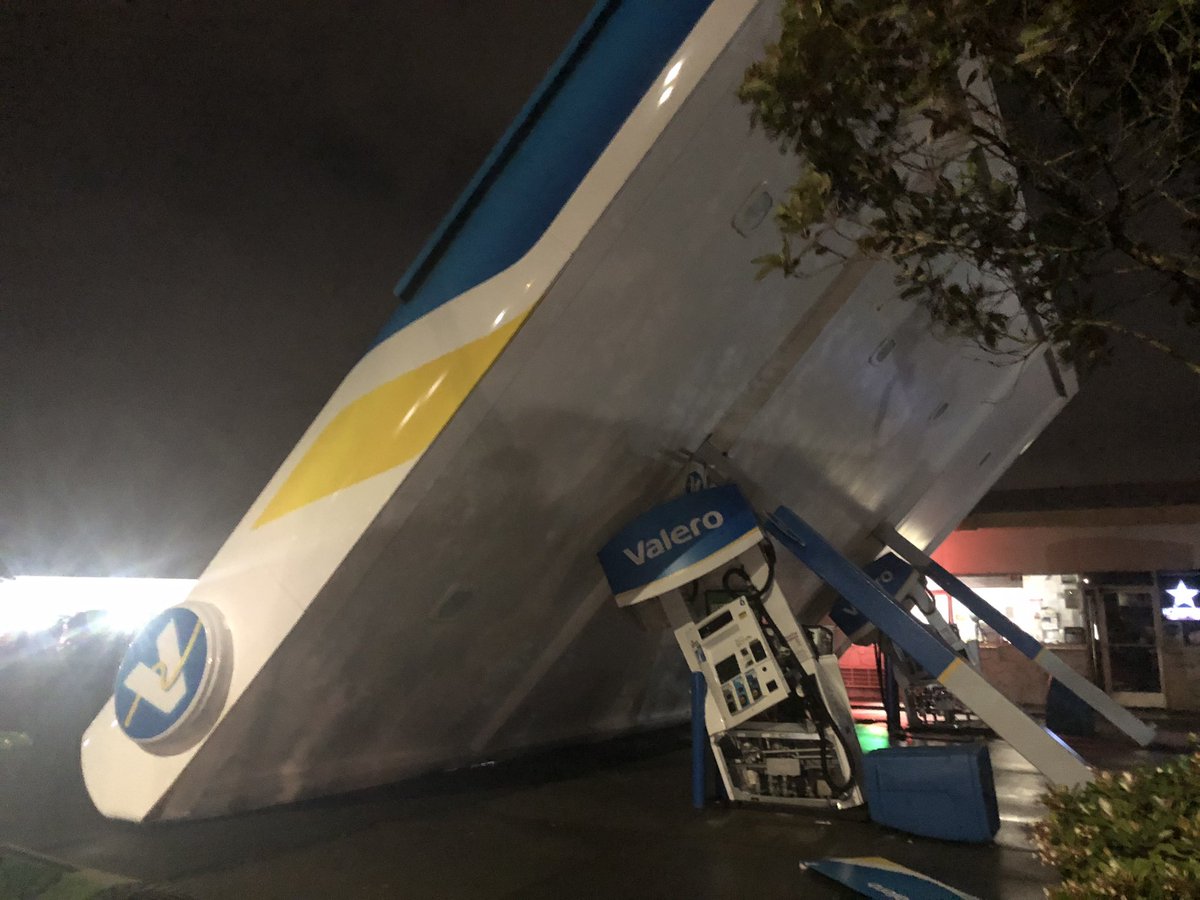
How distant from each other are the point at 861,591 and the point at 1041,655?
12.0 feet

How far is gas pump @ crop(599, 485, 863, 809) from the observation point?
4.27 m

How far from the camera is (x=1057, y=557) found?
424 inches

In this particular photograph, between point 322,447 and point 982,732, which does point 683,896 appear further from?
point 982,732

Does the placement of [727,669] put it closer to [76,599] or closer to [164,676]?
[164,676]

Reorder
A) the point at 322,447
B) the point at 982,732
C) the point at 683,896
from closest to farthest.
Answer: the point at 683,896, the point at 322,447, the point at 982,732

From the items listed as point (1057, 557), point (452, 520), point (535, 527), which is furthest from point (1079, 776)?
point (1057, 557)

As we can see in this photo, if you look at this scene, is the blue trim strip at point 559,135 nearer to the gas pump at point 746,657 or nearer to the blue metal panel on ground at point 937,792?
the gas pump at point 746,657

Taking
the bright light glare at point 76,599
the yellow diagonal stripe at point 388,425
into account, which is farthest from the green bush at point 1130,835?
the bright light glare at point 76,599

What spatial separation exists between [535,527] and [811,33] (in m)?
3.01

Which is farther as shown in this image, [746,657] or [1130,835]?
[746,657]

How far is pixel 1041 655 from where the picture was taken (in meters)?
6.87

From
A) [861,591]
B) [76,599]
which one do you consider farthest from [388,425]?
[76,599]

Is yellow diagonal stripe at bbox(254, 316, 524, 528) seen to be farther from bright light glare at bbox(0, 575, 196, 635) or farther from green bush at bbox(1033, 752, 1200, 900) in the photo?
green bush at bbox(1033, 752, 1200, 900)

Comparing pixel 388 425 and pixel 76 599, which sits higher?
pixel 76 599
